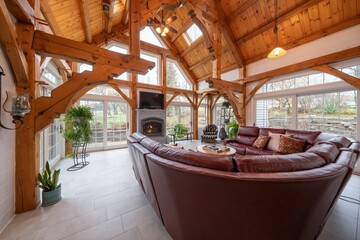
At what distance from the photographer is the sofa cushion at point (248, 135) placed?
4214 millimetres

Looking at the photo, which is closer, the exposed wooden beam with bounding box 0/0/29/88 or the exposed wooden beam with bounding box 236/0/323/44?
the exposed wooden beam with bounding box 0/0/29/88

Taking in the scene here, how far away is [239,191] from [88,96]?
561 cm

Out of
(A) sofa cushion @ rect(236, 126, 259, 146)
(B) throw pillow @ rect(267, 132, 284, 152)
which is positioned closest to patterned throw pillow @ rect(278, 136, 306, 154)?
(B) throw pillow @ rect(267, 132, 284, 152)

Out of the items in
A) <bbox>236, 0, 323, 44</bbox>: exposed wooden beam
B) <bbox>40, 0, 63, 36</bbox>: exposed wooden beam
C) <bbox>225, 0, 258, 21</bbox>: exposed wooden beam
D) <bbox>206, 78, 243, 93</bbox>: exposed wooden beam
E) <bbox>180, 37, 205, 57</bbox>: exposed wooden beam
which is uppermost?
<bbox>225, 0, 258, 21</bbox>: exposed wooden beam

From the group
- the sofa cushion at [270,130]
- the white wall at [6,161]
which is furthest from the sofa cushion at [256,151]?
the white wall at [6,161]

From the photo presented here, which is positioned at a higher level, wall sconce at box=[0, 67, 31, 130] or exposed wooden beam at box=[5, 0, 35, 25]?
exposed wooden beam at box=[5, 0, 35, 25]

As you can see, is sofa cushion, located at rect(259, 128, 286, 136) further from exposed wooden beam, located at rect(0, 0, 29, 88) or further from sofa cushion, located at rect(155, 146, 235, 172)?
exposed wooden beam, located at rect(0, 0, 29, 88)

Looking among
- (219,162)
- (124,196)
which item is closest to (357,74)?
(219,162)

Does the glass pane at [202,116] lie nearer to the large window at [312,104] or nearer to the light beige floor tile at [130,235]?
the large window at [312,104]

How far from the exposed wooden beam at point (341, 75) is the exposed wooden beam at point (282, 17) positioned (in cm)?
155

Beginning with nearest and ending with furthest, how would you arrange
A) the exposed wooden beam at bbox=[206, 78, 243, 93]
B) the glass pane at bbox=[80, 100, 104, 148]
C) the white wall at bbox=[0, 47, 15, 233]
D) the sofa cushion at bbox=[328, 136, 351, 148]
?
1. the white wall at bbox=[0, 47, 15, 233]
2. the sofa cushion at bbox=[328, 136, 351, 148]
3. the exposed wooden beam at bbox=[206, 78, 243, 93]
4. the glass pane at bbox=[80, 100, 104, 148]

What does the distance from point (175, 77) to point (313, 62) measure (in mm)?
5247

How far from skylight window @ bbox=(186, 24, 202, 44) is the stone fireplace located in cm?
354

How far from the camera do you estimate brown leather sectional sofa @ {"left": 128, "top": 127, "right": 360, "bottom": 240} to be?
945mm
